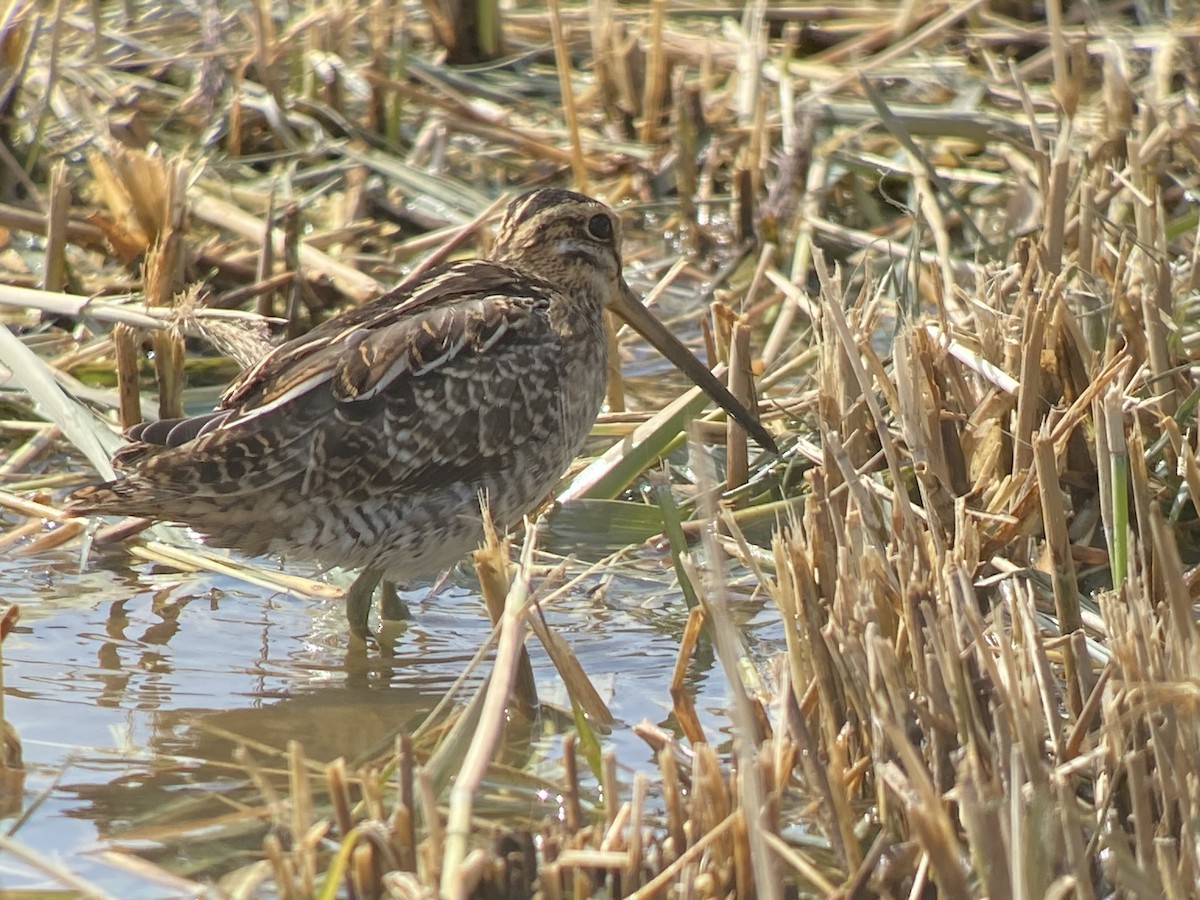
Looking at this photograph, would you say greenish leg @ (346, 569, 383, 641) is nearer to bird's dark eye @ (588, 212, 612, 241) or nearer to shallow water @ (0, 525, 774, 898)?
shallow water @ (0, 525, 774, 898)

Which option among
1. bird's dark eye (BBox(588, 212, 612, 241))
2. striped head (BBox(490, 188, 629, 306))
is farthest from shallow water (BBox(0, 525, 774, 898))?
bird's dark eye (BBox(588, 212, 612, 241))

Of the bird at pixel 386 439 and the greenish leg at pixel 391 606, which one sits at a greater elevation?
the bird at pixel 386 439

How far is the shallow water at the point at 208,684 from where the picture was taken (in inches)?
122

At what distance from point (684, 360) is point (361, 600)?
107 cm

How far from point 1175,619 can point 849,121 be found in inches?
166

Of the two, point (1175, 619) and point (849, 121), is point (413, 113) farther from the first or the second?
point (1175, 619)

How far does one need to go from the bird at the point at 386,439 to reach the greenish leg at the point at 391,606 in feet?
0.39

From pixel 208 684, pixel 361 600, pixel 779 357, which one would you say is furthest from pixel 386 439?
pixel 779 357

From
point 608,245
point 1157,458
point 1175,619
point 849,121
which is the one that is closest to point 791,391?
point 608,245

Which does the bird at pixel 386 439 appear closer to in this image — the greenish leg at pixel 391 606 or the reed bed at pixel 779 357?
the greenish leg at pixel 391 606

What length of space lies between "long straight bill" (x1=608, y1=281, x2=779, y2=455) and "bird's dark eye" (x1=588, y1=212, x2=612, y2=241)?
0.52 ft

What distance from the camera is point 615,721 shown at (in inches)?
141

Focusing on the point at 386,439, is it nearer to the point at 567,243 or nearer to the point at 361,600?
the point at 361,600

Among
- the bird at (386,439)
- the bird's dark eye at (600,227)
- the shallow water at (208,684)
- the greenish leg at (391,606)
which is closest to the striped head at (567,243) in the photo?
the bird's dark eye at (600,227)
